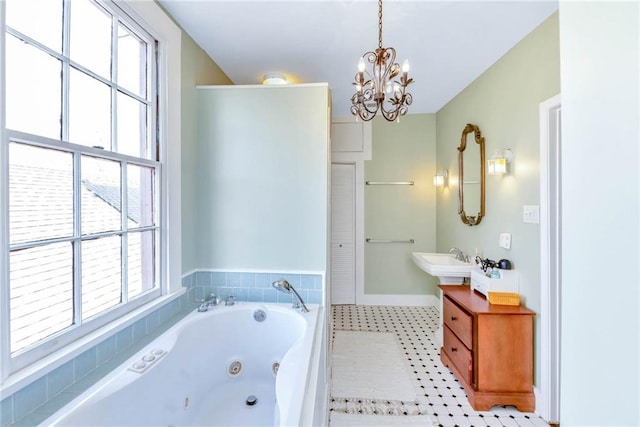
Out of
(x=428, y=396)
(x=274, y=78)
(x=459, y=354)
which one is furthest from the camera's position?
(x=274, y=78)

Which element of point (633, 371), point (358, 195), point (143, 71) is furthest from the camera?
point (358, 195)

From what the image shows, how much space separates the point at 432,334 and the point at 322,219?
6.02 feet

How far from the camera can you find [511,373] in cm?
176

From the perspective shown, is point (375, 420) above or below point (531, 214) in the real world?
below

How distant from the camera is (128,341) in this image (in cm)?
135

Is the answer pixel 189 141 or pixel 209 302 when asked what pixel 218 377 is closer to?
pixel 209 302

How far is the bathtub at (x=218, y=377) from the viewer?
1019 mm

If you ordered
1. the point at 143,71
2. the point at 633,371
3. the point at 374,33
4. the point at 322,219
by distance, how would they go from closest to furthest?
1. the point at 633,371
2. the point at 143,71
3. the point at 374,33
4. the point at 322,219

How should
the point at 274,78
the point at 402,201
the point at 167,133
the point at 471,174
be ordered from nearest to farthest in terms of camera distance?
the point at 167,133 < the point at 274,78 < the point at 471,174 < the point at 402,201

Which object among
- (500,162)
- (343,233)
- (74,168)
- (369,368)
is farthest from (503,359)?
(74,168)

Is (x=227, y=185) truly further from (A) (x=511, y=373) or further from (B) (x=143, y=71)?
(A) (x=511, y=373)

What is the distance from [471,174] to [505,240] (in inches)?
31.4

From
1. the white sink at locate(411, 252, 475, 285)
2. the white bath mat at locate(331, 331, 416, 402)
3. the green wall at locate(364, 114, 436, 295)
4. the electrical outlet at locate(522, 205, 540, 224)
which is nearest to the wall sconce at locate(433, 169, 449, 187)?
the green wall at locate(364, 114, 436, 295)

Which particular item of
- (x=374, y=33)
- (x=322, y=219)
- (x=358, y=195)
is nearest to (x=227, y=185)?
(x=322, y=219)
